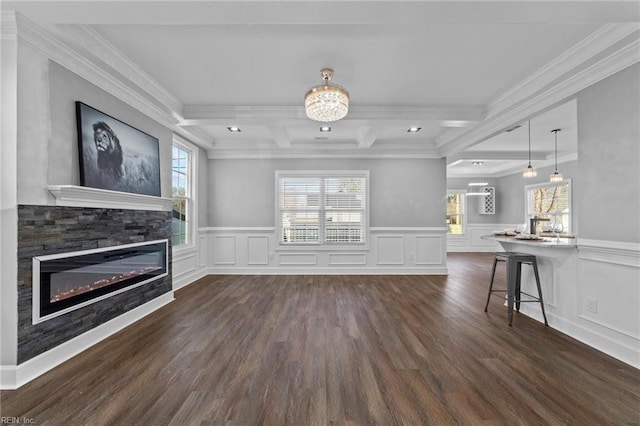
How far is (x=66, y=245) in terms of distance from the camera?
2273 millimetres

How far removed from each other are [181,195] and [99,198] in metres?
2.28

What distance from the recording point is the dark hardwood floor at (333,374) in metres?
1.66

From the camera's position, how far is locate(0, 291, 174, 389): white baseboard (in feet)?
6.28

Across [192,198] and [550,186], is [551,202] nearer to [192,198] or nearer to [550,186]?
[550,186]

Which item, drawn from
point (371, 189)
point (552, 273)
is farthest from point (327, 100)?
point (371, 189)

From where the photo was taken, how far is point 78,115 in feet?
7.93

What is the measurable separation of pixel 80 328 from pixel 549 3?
4269mm

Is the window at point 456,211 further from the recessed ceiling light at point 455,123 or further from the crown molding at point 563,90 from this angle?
the recessed ceiling light at point 455,123

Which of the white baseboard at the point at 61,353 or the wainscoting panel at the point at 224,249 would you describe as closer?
the white baseboard at the point at 61,353

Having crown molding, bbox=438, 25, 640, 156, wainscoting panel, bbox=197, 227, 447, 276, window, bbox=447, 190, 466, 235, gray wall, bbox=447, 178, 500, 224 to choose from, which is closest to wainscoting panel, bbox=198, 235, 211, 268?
wainscoting panel, bbox=197, 227, 447, 276

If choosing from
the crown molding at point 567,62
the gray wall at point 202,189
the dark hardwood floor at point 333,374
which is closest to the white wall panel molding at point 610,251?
the dark hardwood floor at point 333,374

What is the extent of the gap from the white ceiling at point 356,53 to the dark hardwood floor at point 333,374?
2485 mm

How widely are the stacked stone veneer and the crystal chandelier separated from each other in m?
2.30

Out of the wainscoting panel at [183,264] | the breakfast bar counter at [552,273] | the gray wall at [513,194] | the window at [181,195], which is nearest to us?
the breakfast bar counter at [552,273]
